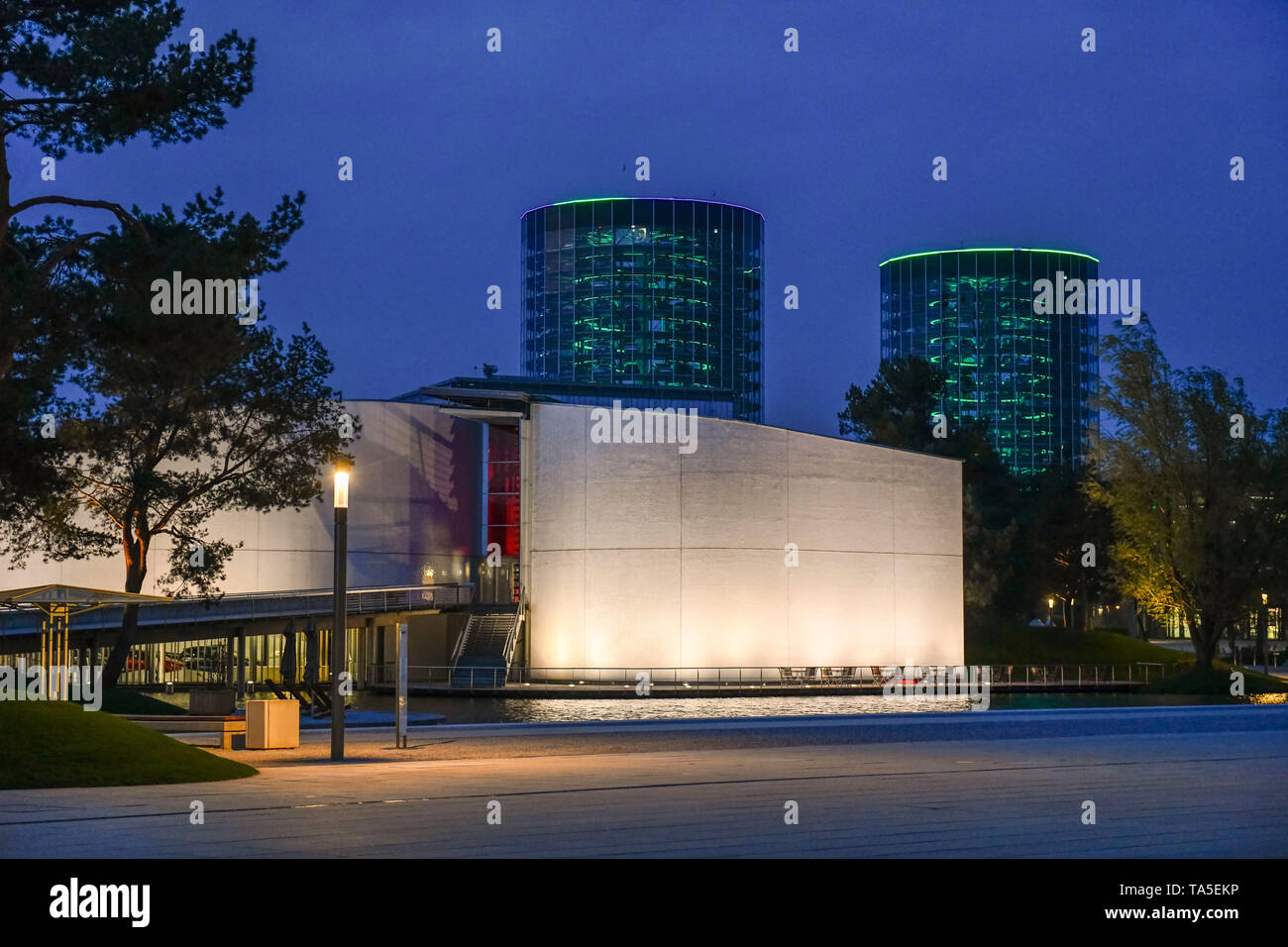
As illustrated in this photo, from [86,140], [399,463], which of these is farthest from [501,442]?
[86,140]

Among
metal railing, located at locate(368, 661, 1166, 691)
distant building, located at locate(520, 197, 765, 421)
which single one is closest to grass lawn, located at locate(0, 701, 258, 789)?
metal railing, located at locate(368, 661, 1166, 691)

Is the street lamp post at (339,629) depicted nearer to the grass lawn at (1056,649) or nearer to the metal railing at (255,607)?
the metal railing at (255,607)

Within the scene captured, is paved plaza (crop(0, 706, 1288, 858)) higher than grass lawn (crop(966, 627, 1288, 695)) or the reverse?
higher

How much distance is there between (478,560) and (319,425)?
78.7ft

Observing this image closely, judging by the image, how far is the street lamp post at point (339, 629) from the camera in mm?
22422

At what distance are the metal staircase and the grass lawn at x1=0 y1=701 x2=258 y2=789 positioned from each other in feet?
121

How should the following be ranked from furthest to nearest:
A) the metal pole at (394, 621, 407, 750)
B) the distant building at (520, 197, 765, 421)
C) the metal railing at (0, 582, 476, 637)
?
the distant building at (520, 197, 765, 421), the metal railing at (0, 582, 476, 637), the metal pole at (394, 621, 407, 750)

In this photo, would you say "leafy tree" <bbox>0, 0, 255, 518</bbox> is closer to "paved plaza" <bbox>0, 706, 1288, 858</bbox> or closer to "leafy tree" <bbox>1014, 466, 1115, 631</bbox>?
"paved plaza" <bbox>0, 706, 1288, 858</bbox>

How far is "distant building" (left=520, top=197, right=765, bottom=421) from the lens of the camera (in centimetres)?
17425

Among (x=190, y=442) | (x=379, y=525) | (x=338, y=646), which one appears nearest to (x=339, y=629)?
(x=338, y=646)

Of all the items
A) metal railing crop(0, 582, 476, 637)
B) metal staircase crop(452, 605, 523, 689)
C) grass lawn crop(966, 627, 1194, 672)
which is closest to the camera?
metal railing crop(0, 582, 476, 637)

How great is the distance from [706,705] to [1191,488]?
2515cm

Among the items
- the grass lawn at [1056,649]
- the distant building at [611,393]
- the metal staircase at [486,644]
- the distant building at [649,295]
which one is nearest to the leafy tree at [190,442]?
→ the metal staircase at [486,644]
